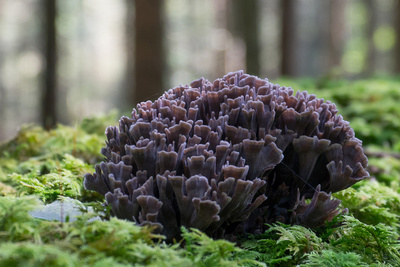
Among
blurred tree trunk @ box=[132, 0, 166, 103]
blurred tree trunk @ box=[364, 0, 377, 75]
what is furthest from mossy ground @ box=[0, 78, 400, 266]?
blurred tree trunk @ box=[364, 0, 377, 75]

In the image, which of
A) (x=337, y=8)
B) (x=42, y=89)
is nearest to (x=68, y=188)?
(x=42, y=89)

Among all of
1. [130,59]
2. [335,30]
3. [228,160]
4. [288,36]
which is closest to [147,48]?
[288,36]

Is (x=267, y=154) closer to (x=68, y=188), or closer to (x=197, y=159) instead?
(x=197, y=159)

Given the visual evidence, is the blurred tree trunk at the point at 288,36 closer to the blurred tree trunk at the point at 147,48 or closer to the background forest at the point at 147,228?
the background forest at the point at 147,228

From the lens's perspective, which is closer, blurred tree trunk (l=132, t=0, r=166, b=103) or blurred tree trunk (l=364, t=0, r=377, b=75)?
blurred tree trunk (l=132, t=0, r=166, b=103)

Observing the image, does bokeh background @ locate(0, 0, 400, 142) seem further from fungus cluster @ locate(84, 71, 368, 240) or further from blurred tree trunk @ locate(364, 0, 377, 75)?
fungus cluster @ locate(84, 71, 368, 240)

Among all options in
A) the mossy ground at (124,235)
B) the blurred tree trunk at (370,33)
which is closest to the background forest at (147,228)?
the mossy ground at (124,235)

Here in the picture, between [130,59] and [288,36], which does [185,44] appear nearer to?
[130,59]
